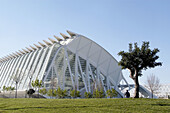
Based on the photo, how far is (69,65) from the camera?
1674 inches

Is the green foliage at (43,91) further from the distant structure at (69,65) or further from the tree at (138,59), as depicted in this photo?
the tree at (138,59)

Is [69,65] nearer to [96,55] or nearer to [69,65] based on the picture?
[69,65]

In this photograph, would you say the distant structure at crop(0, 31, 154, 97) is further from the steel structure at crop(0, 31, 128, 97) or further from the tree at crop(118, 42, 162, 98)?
the tree at crop(118, 42, 162, 98)

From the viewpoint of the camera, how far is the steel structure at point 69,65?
41.0 m

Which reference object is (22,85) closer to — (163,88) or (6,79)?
(6,79)

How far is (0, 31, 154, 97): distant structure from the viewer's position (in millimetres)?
41031

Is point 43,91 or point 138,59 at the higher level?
point 138,59

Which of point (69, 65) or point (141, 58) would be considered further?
point (69, 65)

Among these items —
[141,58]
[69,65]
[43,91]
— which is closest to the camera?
[141,58]

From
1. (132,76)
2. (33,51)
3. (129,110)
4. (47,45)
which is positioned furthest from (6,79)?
(129,110)

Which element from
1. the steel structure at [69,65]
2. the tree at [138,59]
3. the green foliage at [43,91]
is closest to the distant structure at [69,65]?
the steel structure at [69,65]

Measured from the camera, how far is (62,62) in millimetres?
43562

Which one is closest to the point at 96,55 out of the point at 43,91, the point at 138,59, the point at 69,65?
the point at 69,65

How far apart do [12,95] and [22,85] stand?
3.15 m
